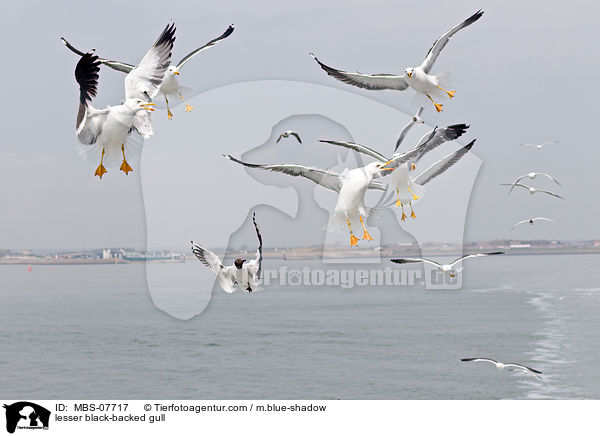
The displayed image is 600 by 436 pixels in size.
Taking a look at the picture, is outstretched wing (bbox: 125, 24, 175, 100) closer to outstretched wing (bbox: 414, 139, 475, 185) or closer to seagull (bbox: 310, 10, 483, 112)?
seagull (bbox: 310, 10, 483, 112)

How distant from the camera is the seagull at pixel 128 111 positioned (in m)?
9.07

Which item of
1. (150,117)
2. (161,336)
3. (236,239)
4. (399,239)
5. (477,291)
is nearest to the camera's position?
(150,117)

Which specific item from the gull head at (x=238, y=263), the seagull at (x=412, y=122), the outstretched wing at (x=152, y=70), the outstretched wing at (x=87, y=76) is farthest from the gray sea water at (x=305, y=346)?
the outstretched wing at (x=87, y=76)

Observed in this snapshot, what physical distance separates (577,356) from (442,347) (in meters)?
6.47

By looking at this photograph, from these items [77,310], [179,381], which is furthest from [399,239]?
[77,310]

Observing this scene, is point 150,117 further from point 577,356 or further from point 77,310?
point 77,310

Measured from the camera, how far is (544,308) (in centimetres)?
5403

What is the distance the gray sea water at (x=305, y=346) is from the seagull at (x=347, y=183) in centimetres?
1885

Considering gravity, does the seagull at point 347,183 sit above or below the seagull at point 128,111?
below

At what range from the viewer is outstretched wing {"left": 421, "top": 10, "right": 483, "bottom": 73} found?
999 cm

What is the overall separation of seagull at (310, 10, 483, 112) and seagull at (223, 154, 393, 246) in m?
1.28
